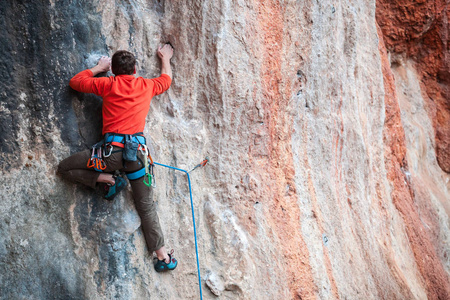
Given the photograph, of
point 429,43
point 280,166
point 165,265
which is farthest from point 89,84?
point 429,43

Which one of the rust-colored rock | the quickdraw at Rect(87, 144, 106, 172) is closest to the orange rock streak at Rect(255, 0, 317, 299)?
the quickdraw at Rect(87, 144, 106, 172)

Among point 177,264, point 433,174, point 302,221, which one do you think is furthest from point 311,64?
point 433,174

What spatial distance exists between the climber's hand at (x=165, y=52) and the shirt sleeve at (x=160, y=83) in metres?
0.37

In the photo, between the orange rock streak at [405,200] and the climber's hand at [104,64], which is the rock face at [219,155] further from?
the orange rock streak at [405,200]

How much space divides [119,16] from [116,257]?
2.27 m

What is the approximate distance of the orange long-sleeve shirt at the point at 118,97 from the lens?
3742 millimetres

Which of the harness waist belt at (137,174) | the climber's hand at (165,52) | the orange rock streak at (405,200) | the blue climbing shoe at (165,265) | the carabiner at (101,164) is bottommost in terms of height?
the orange rock streak at (405,200)

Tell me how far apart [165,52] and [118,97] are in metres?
1.00

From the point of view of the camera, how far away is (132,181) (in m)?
3.99

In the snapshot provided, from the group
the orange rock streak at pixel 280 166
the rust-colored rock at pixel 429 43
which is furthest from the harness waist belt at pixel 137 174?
the rust-colored rock at pixel 429 43

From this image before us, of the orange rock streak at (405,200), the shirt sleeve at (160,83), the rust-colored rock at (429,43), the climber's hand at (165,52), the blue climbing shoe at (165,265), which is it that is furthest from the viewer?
the rust-colored rock at (429,43)

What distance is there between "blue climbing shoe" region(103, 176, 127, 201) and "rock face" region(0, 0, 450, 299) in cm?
17

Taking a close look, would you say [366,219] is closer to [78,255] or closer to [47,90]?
[78,255]

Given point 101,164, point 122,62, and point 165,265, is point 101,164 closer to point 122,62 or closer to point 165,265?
point 122,62
